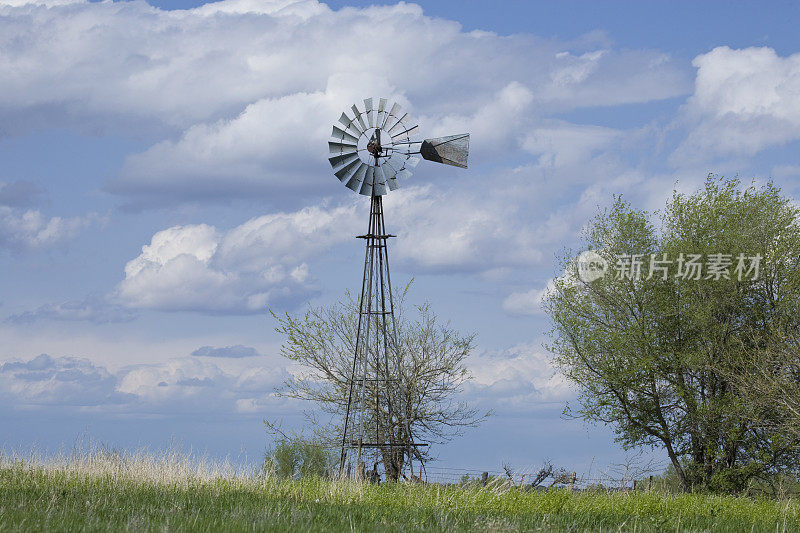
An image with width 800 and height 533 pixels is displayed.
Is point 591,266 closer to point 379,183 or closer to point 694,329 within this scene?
point 694,329

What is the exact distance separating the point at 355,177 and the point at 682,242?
36.1 feet

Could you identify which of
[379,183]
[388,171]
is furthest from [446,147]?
[379,183]

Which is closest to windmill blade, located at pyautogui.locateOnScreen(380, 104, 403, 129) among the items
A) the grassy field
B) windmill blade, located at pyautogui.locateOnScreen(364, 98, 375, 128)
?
windmill blade, located at pyautogui.locateOnScreen(364, 98, 375, 128)

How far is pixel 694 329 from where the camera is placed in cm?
2256

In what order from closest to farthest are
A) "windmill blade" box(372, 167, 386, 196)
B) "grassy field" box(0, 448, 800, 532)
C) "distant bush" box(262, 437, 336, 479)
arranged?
"grassy field" box(0, 448, 800, 532), "windmill blade" box(372, 167, 386, 196), "distant bush" box(262, 437, 336, 479)

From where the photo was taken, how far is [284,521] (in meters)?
7.37

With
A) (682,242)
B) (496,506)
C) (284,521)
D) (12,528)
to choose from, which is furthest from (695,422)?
(12,528)

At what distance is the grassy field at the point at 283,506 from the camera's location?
7.42 meters

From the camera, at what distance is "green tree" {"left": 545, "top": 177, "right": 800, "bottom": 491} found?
21688mm

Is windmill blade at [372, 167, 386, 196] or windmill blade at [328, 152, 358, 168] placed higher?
windmill blade at [328, 152, 358, 168]

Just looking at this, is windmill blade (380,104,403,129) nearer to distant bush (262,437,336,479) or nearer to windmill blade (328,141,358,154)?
windmill blade (328,141,358,154)

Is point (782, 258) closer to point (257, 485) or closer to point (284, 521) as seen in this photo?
point (257, 485)

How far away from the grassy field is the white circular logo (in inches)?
402

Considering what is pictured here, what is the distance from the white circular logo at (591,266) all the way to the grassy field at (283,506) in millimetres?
10220
